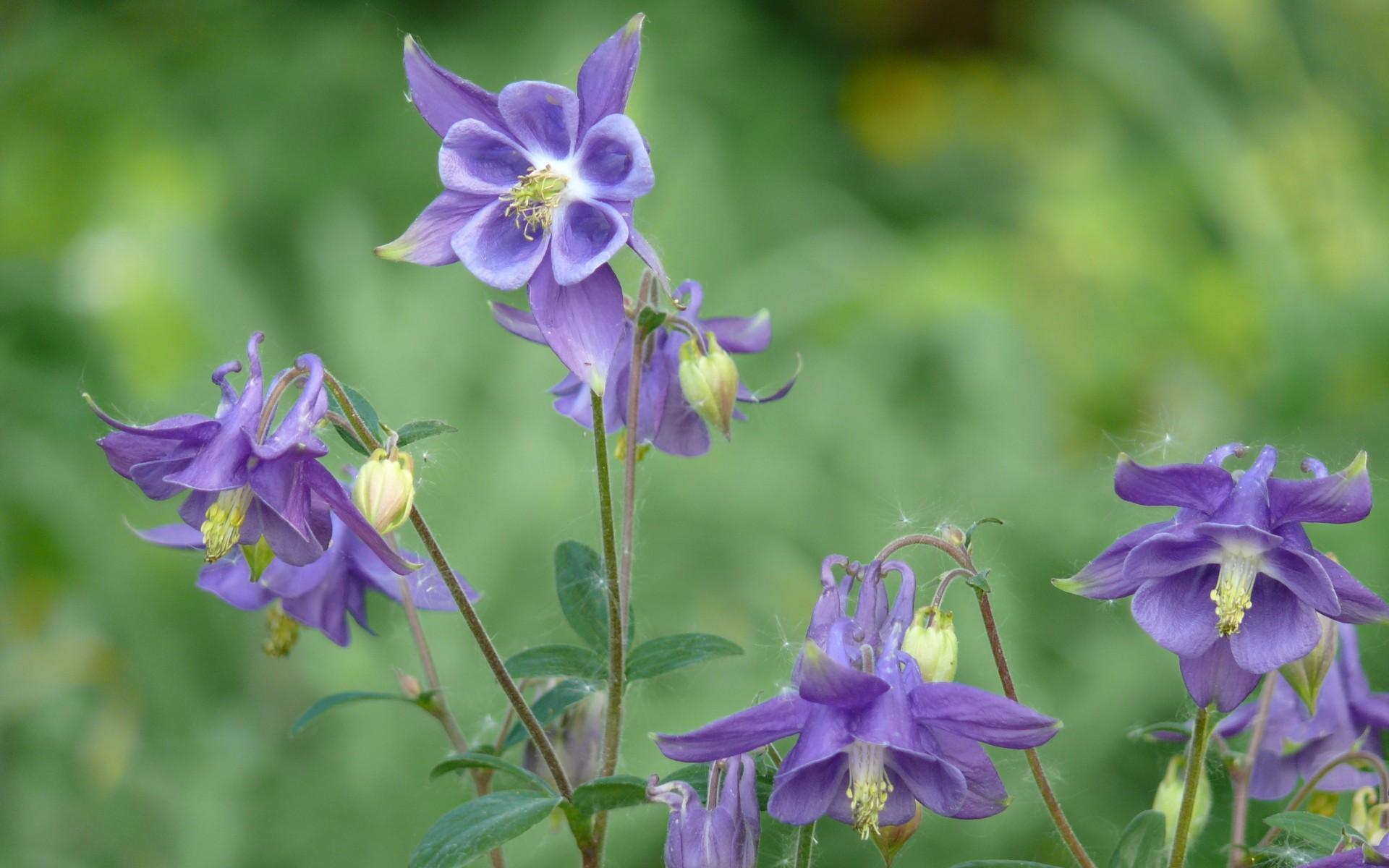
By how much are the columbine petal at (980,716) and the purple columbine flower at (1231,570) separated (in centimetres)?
9

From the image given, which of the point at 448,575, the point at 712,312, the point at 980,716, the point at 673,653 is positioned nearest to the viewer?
the point at 980,716

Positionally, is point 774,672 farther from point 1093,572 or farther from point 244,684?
point 1093,572

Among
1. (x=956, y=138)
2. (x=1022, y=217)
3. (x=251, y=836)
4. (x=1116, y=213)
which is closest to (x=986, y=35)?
(x=956, y=138)

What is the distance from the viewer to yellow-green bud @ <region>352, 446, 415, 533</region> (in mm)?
812

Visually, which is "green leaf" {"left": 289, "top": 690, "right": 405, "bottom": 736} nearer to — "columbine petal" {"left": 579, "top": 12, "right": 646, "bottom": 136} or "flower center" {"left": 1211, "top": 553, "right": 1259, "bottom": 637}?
"columbine petal" {"left": 579, "top": 12, "right": 646, "bottom": 136}

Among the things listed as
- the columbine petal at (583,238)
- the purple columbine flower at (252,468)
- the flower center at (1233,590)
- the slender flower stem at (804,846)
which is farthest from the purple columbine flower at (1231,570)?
the purple columbine flower at (252,468)

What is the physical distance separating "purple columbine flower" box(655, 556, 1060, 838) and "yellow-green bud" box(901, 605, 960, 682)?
0.04 ft

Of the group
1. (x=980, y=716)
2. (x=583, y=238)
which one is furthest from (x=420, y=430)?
(x=980, y=716)

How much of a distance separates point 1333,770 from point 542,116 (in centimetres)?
77

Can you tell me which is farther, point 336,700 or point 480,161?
point 336,700

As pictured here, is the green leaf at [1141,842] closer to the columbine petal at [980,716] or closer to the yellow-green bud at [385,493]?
the columbine petal at [980,716]

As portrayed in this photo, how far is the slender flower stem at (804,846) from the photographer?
86 cm

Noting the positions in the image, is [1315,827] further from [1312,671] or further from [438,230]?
[438,230]

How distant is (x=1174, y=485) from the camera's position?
81cm
